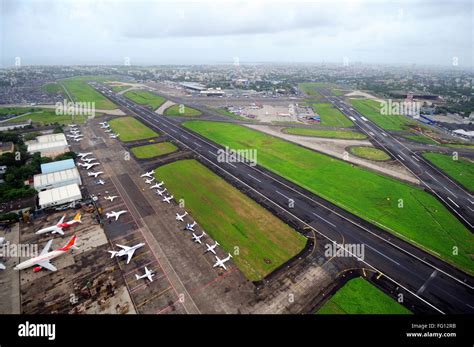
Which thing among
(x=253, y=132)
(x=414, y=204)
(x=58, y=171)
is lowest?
(x=414, y=204)

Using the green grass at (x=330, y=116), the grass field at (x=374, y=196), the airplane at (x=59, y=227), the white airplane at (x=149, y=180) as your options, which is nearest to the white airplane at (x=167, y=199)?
the white airplane at (x=149, y=180)

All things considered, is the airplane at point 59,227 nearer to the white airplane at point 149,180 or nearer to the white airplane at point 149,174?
the white airplane at point 149,180

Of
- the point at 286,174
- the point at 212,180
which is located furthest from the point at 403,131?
the point at 212,180

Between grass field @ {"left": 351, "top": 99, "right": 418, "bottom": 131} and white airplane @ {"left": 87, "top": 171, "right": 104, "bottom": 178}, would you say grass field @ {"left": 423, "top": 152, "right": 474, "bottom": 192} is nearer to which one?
grass field @ {"left": 351, "top": 99, "right": 418, "bottom": 131}

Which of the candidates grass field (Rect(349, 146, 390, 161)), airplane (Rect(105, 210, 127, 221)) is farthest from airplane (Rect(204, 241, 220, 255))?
grass field (Rect(349, 146, 390, 161))

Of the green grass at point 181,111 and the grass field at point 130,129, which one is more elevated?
the green grass at point 181,111

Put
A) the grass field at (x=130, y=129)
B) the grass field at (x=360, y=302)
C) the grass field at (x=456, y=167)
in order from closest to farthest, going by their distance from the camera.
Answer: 1. the grass field at (x=360, y=302)
2. the grass field at (x=456, y=167)
3. the grass field at (x=130, y=129)

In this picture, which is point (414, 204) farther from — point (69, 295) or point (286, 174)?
point (69, 295)
